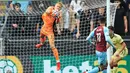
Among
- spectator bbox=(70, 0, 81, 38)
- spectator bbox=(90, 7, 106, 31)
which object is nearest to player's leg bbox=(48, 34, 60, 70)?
spectator bbox=(70, 0, 81, 38)

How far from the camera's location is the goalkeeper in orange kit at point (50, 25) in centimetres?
1983

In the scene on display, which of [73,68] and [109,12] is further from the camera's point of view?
[73,68]

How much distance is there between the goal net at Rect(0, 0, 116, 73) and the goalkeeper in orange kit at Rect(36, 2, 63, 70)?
290 millimetres

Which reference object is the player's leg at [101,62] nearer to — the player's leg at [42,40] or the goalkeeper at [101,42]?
the goalkeeper at [101,42]

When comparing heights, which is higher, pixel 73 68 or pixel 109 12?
pixel 109 12

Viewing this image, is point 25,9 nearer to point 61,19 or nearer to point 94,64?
point 61,19

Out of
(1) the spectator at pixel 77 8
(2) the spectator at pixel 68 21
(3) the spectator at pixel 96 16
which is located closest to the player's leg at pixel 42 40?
(2) the spectator at pixel 68 21

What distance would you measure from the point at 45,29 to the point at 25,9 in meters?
0.91

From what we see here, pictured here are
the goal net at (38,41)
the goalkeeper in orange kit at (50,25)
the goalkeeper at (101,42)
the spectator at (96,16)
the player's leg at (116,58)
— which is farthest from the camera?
the goal net at (38,41)

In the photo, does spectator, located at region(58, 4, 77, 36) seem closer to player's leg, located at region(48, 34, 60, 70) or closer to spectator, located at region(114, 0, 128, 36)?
player's leg, located at region(48, 34, 60, 70)

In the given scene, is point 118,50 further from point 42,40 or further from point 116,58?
point 42,40

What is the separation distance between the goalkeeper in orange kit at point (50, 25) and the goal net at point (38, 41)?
29cm

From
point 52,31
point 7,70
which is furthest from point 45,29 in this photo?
point 7,70

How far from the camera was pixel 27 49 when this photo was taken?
20.6m
